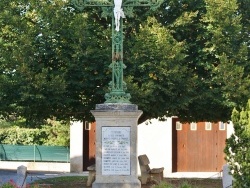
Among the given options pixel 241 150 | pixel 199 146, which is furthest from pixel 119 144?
pixel 199 146

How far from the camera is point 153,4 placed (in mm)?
14141

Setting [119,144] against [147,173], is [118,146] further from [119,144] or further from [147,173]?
[147,173]

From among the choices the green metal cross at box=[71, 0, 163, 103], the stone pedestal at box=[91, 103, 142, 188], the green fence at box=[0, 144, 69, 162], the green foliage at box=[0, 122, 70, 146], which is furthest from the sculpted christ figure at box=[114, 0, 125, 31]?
the green foliage at box=[0, 122, 70, 146]

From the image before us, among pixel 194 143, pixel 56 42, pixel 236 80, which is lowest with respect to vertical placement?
pixel 194 143

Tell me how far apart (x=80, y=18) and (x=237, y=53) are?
439 cm

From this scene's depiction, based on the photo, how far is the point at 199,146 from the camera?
26.4 m

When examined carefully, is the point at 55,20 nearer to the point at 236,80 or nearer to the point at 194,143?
the point at 236,80

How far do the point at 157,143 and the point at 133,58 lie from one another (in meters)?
9.90

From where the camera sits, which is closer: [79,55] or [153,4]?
[153,4]

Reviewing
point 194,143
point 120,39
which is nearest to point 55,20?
point 120,39

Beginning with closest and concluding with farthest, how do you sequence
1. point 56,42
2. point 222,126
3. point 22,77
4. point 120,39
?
point 120,39 < point 22,77 < point 56,42 < point 222,126

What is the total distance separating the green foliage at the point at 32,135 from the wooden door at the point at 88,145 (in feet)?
18.2

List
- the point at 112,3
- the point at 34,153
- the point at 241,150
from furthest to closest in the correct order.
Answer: the point at 34,153 < the point at 112,3 < the point at 241,150

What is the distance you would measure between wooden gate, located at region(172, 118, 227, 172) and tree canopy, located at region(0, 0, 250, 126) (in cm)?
868
